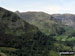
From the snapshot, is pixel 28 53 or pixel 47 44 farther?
pixel 47 44

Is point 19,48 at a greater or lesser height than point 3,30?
lesser

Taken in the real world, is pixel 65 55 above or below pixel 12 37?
below

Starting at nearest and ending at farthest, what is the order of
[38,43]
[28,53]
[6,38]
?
[28,53], [6,38], [38,43]

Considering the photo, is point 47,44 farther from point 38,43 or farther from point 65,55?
point 65,55

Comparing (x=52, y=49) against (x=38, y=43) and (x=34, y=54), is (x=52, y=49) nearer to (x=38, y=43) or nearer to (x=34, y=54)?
(x=38, y=43)

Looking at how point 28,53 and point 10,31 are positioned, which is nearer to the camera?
point 28,53

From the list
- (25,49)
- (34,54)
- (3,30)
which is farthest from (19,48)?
(3,30)

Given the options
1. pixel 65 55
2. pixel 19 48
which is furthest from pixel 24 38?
pixel 65 55

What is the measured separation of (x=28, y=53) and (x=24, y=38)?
33343mm

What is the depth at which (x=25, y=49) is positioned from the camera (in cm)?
16712

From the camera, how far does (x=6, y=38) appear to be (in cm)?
17775

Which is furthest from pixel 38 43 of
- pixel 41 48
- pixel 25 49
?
pixel 25 49

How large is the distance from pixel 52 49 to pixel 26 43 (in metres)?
26.8

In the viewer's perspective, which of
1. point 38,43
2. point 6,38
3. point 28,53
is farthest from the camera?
point 38,43
